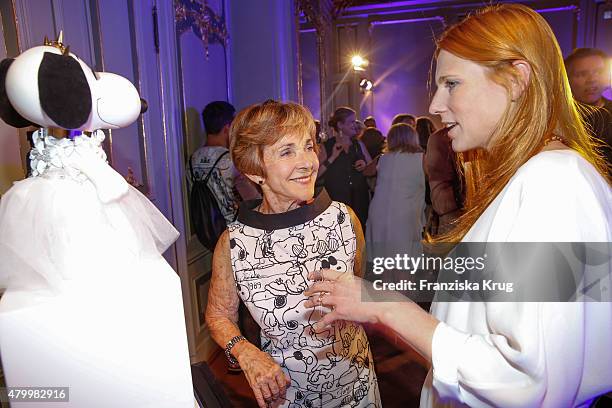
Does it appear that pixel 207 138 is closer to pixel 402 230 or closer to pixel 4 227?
pixel 402 230

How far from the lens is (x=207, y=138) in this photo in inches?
113

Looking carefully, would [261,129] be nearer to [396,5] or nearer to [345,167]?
[345,167]

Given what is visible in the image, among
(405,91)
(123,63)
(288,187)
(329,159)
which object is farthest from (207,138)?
(405,91)

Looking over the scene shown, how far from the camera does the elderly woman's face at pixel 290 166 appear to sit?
4.44 ft

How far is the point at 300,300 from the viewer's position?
1278mm

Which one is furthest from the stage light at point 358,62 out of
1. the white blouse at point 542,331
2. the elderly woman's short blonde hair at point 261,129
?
the white blouse at point 542,331

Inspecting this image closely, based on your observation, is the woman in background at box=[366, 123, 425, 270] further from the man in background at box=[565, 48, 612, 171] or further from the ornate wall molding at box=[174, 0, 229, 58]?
the ornate wall molding at box=[174, 0, 229, 58]

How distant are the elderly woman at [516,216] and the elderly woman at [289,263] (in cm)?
39

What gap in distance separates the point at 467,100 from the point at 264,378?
0.85 meters

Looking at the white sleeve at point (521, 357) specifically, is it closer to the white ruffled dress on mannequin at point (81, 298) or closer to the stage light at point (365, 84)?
the white ruffled dress on mannequin at point (81, 298)

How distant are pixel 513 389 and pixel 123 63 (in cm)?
217

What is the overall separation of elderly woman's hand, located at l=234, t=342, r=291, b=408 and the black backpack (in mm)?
1709

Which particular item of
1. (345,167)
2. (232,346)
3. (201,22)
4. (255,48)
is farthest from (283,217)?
(255,48)

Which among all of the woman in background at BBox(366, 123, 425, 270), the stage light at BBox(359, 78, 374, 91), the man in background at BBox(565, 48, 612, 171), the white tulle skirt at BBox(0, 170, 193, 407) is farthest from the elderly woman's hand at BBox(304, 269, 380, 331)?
the stage light at BBox(359, 78, 374, 91)
